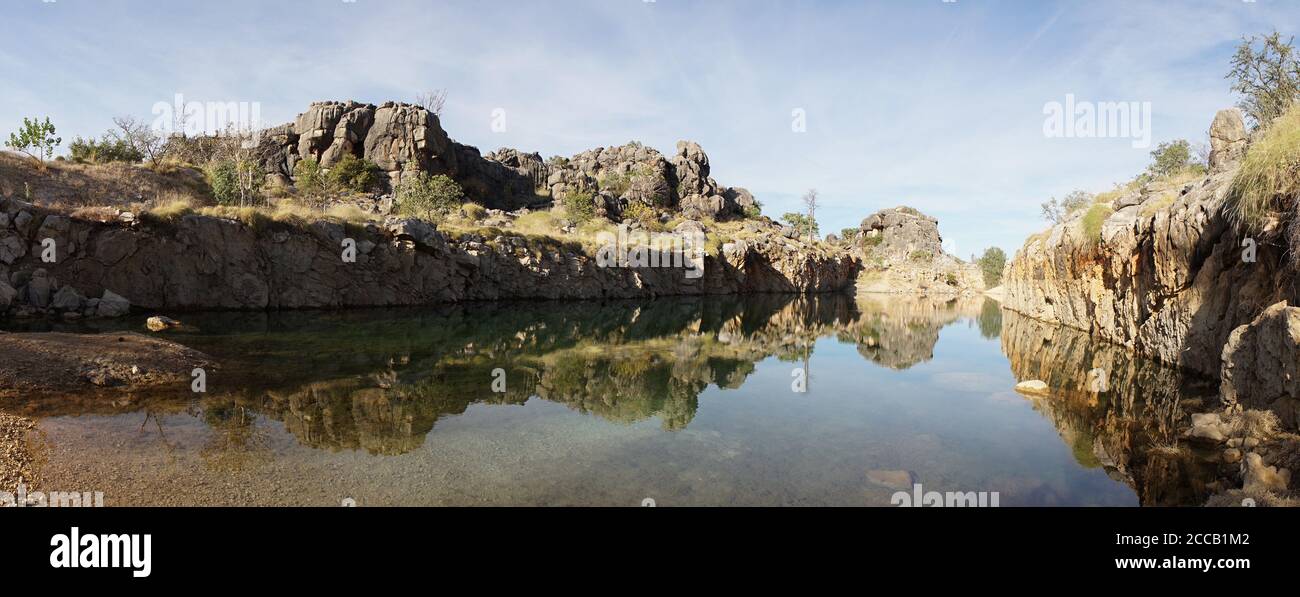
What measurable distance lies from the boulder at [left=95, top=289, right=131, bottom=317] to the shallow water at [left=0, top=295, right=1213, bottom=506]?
4.29m

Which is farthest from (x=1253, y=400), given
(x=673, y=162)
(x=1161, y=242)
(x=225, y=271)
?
(x=673, y=162)

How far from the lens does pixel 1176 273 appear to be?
14.3 metres

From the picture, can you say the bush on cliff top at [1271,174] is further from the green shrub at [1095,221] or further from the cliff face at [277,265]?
the cliff face at [277,265]

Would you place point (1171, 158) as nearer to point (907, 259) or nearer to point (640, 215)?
point (640, 215)

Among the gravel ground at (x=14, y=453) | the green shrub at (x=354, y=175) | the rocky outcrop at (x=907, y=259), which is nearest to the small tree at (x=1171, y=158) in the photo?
the gravel ground at (x=14, y=453)

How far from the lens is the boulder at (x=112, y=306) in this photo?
19734 millimetres

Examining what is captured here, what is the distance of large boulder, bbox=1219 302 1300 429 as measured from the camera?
761 cm

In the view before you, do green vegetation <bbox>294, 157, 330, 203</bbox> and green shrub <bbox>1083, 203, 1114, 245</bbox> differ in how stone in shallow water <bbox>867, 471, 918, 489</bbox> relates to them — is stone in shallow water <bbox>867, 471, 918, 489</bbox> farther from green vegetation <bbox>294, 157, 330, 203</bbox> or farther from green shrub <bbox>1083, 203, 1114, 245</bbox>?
green vegetation <bbox>294, 157, 330, 203</bbox>

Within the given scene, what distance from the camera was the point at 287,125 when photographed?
65.0 meters

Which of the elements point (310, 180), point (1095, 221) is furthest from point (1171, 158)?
point (310, 180)

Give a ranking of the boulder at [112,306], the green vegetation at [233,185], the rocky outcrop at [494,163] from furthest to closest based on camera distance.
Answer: the rocky outcrop at [494,163]
the green vegetation at [233,185]
the boulder at [112,306]

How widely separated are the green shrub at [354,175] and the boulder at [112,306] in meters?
40.1
